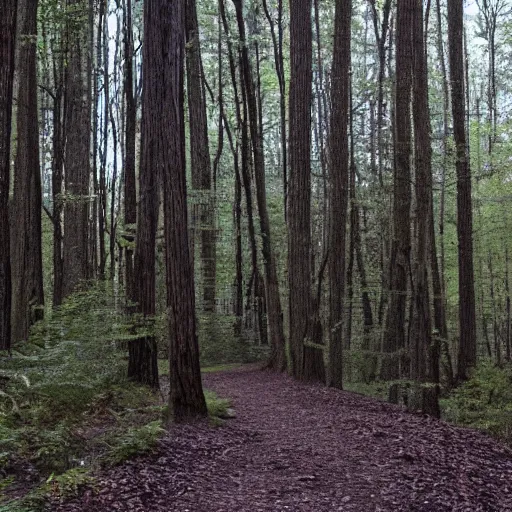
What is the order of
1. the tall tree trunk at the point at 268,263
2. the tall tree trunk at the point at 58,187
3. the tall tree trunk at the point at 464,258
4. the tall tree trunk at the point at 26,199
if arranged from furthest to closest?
the tall tree trunk at the point at 58,187 < the tall tree trunk at the point at 268,263 < the tall tree trunk at the point at 464,258 < the tall tree trunk at the point at 26,199

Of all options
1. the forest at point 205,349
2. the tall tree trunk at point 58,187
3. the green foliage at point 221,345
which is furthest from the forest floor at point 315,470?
the green foliage at point 221,345

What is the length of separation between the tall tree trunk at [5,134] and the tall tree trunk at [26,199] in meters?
3.36

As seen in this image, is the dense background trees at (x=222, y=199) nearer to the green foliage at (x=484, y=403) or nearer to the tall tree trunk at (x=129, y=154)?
the tall tree trunk at (x=129, y=154)

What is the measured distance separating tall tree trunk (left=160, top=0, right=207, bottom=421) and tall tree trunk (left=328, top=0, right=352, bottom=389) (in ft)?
16.5

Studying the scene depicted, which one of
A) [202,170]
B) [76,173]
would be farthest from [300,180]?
[202,170]

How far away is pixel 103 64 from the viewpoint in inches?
923

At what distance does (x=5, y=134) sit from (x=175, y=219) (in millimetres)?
2165

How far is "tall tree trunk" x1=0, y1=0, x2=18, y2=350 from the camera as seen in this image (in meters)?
6.42

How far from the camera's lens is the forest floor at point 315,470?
417 cm

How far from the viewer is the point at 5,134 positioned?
259 inches

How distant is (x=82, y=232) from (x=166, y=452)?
419 inches

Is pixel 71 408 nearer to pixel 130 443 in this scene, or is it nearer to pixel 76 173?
pixel 130 443

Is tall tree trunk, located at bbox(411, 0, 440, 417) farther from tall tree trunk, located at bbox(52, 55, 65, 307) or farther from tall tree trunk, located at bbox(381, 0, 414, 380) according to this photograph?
tall tree trunk, located at bbox(52, 55, 65, 307)

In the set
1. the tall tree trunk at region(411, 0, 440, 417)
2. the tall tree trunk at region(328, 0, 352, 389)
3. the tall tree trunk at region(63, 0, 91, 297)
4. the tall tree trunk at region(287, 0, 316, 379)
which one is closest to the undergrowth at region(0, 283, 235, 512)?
the tall tree trunk at region(411, 0, 440, 417)
